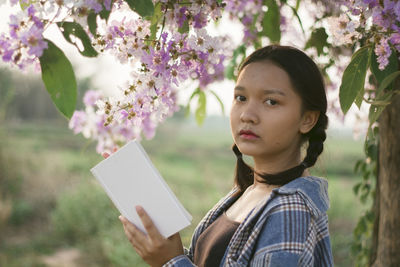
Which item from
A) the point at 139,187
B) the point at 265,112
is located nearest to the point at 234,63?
the point at 265,112

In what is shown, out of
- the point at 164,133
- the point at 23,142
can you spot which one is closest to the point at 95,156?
the point at 23,142

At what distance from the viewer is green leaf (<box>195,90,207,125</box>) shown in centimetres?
154

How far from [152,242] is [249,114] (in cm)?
31

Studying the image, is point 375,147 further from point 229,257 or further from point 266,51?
point 229,257

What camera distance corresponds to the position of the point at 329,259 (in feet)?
3.01

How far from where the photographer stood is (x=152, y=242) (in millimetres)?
869

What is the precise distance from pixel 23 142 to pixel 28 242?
283 cm

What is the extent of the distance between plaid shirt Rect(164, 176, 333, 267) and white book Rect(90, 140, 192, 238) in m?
0.11

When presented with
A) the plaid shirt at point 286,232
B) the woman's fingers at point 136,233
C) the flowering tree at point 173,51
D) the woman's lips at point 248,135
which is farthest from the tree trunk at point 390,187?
the woman's fingers at point 136,233

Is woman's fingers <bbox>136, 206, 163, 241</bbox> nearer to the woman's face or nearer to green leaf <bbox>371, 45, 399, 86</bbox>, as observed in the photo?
the woman's face

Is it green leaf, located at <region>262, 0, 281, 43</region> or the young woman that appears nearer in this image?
the young woman

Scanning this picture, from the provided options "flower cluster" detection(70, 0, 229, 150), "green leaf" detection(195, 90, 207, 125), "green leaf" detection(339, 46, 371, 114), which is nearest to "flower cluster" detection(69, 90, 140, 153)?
"green leaf" detection(195, 90, 207, 125)

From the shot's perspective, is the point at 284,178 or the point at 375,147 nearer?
the point at 284,178

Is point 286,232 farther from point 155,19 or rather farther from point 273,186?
point 155,19
